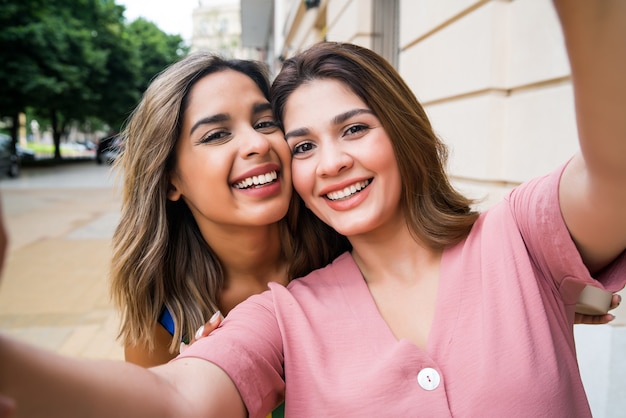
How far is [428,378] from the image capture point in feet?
4.29

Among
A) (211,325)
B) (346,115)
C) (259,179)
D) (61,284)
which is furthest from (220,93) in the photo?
(61,284)

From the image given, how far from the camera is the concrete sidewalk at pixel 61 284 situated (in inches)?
178

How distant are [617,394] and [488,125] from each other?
70.8 inches

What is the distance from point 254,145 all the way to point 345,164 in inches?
19.1

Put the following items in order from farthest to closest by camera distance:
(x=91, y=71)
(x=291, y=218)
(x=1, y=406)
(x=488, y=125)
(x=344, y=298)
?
(x=91, y=71) → (x=488, y=125) → (x=291, y=218) → (x=344, y=298) → (x=1, y=406)

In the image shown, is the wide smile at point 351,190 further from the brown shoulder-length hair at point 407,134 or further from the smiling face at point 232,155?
the smiling face at point 232,155

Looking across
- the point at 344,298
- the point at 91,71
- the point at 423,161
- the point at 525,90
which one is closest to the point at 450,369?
the point at 344,298

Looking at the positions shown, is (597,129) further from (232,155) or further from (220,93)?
(220,93)

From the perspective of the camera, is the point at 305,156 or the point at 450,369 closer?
the point at 450,369

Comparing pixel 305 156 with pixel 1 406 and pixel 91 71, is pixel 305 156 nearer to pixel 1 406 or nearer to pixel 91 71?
pixel 1 406

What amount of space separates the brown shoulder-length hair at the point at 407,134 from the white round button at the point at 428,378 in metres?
0.51

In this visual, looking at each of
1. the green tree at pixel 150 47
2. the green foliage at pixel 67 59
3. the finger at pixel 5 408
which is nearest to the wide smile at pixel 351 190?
the finger at pixel 5 408

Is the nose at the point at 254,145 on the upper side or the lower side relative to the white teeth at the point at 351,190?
upper

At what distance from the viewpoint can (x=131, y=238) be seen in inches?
90.4
